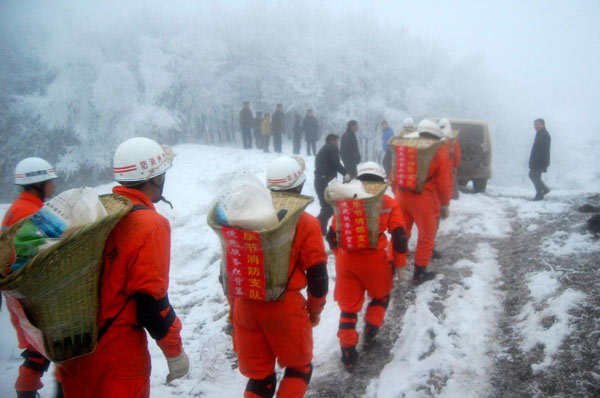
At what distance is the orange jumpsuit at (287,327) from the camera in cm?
248

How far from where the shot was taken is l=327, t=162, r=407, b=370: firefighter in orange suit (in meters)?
3.48

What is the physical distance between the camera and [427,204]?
4668 mm

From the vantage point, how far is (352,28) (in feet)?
94.0

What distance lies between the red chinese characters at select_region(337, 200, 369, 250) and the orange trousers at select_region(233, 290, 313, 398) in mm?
907

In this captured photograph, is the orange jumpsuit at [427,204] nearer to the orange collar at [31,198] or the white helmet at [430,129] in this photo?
the white helmet at [430,129]

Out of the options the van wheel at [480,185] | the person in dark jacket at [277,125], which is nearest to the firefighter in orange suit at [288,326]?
the van wheel at [480,185]

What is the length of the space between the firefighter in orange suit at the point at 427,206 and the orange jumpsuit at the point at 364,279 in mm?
1107

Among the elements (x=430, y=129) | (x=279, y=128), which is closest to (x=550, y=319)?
(x=430, y=129)

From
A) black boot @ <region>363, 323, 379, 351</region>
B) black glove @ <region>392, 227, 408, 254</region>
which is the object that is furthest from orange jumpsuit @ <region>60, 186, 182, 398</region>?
black glove @ <region>392, 227, 408, 254</region>

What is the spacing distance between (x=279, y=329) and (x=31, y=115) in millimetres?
27652

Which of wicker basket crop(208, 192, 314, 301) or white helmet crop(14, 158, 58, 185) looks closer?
wicker basket crop(208, 192, 314, 301)

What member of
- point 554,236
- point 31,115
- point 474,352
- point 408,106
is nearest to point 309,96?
point 408,106

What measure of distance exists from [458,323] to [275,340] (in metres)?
2.23

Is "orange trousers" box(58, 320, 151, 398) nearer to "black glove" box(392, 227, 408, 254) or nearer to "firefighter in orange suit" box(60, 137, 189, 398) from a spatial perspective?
"firefighter in orange suit" box(60, 137, 189, 398)
